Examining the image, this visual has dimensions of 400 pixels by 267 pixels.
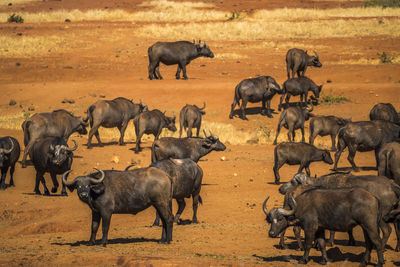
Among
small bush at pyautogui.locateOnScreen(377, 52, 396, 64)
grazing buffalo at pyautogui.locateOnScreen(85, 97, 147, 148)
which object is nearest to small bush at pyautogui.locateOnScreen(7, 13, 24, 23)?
small bush at pyautogui.locateOnScreen(377, 52, 396, 64)

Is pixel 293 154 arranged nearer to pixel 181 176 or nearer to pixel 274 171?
pixel 274 171

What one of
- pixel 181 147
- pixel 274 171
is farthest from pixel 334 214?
pixel 274 171

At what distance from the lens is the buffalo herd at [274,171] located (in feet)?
38.1

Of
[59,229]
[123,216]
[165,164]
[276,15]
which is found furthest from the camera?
[276,15]

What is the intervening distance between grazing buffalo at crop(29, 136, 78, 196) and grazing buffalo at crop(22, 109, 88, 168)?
2.09 meters

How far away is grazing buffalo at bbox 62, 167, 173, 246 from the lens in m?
12.8

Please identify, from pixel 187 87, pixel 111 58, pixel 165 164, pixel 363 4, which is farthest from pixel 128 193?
pixel 363 4

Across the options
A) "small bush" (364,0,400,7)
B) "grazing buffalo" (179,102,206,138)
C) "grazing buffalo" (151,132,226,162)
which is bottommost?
"grazing buffalo" (151,132,226,162)

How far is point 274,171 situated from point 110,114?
725 centimetres

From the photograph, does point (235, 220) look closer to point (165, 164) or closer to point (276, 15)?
point (165, 164)

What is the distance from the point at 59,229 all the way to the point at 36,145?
3.68 metres

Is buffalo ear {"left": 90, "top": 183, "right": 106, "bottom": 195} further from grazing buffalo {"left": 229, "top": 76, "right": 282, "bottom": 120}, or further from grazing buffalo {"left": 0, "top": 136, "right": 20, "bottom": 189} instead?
grazing buffalo {"left": 229, "top": 76, "right": 282, "bottom": 120}

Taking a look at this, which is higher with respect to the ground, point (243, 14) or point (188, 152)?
point (243, 14)

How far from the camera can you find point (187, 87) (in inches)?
1257
